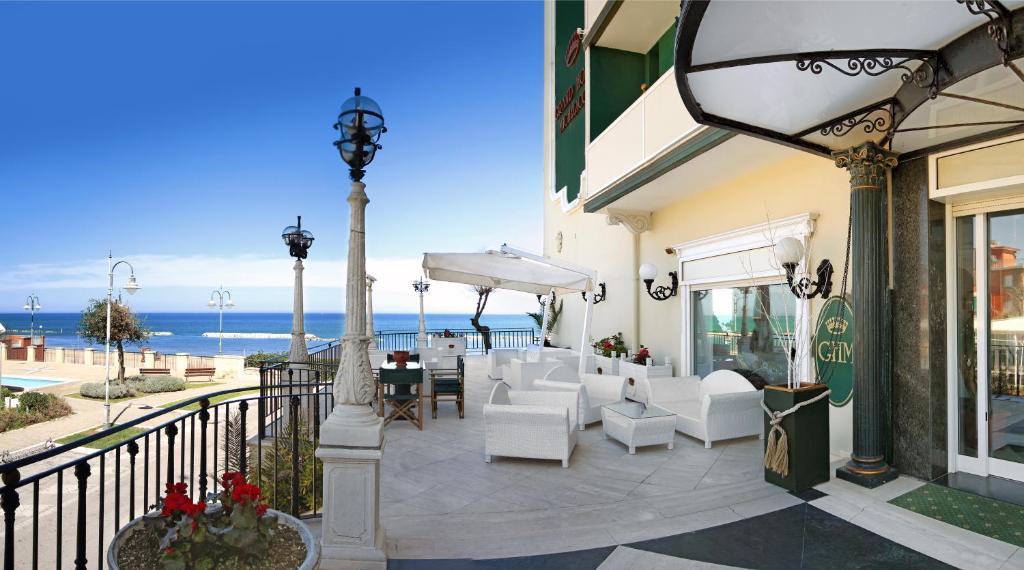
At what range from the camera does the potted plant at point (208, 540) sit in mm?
1679

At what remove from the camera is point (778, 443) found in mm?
3654

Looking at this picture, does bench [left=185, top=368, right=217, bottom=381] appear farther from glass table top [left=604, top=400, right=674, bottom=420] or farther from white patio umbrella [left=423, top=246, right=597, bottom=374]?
glass table top [left=604, top=400, right=674, bottom=420]

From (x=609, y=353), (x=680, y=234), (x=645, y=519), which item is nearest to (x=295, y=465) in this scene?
(x=645, y=519)

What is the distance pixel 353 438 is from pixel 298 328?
15.8 ft

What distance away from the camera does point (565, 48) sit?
11727 mm

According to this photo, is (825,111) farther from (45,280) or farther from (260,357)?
(45,280)

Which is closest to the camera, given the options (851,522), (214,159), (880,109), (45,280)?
(851,522)

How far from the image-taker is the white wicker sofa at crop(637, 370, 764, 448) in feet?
15.8

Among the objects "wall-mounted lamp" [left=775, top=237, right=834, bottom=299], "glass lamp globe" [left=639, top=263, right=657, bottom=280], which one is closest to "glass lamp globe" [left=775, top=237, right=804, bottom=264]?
"wall-mounted lamp" [left=775, top=237, right=834, bottom=299]

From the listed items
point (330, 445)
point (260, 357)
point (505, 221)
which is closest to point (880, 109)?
point (330, 445)

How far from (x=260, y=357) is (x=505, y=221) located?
29.0 metres

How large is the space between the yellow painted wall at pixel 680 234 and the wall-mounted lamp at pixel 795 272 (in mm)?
93

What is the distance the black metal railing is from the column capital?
13.7 feet

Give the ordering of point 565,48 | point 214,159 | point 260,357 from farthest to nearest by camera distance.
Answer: point 214,159 < point 260,357 < point 565,48
